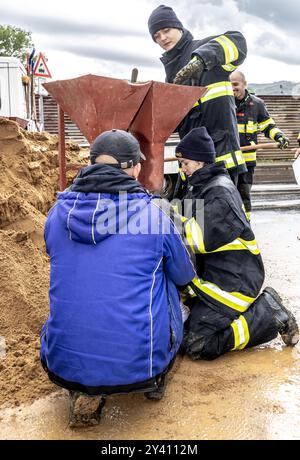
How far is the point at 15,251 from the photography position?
12.4 feet

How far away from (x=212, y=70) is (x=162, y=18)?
0.54 meters

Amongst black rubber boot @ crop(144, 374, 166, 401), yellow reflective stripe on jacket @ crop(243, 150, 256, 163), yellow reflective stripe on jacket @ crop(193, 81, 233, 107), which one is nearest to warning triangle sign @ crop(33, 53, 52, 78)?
yellow reflective stripe on jacket @ crop(243, 150, 256, 163)

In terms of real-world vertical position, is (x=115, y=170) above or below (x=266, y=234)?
above

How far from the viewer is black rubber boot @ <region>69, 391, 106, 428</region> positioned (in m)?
2.27

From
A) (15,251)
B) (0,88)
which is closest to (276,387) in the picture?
(15,251)

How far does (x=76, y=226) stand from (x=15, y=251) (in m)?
1.77

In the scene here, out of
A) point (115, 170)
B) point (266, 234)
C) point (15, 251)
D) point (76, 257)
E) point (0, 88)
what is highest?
point (0, 88)

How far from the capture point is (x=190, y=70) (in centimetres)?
342

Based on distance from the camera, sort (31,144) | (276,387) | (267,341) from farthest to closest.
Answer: (31,144) < (267,341) < (276,387)

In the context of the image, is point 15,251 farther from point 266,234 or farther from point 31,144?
point 266,234

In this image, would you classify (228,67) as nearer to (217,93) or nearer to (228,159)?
(217,93)

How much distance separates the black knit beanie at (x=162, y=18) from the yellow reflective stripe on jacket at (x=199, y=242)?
5.40ft
